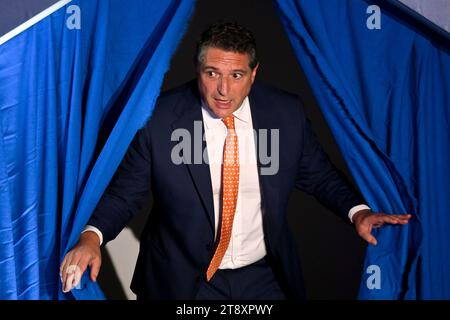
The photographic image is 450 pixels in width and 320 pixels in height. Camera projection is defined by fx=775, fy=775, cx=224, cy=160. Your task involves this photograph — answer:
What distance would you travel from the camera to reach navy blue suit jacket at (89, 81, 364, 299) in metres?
Answer: 2.74

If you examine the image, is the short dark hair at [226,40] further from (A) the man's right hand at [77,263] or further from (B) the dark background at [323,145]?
(B) the dark background at [323,145]

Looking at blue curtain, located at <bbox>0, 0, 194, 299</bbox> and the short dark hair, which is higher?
the short dark hair

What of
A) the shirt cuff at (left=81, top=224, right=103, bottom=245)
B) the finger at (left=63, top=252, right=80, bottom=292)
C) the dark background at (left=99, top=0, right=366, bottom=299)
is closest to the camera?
the finger at (left=63, top=252, right=80, bottom=292)

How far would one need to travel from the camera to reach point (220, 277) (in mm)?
2857

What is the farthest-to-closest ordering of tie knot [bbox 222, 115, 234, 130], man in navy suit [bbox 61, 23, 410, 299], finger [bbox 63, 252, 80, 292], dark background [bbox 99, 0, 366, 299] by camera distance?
dark background [bbox 99, 0, 366, 299] < tie knot [bbox 222, 115, 234, 130] < man in navy suit [bbox 61, 23, 410, 299] < finger [bbox 63, 252, 80, 292]

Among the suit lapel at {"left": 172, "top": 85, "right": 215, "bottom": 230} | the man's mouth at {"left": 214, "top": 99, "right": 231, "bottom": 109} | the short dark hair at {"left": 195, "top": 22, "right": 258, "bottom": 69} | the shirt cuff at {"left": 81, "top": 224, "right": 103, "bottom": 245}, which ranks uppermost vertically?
the short dark hair at {"left": 195, "top": 22, "right": 258, "bottom": 69}

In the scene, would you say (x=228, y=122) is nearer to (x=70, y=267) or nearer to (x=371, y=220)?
(x=371, y=220)

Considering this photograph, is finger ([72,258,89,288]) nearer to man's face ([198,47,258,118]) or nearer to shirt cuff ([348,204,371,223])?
man's face ([198,47,258,118])

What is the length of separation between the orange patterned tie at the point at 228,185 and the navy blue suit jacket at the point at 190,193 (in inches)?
1.7

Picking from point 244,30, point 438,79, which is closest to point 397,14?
point 438,79

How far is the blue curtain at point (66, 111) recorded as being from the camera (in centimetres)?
241

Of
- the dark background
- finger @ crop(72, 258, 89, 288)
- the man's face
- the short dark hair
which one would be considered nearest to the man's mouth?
the man's face

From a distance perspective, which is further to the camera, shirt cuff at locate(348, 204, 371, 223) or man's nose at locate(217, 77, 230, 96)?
shirt cuff at locate(348, 204, 371, 223)

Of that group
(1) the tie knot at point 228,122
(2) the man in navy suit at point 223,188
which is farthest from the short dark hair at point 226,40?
(1) the tie knot at point 228,122
